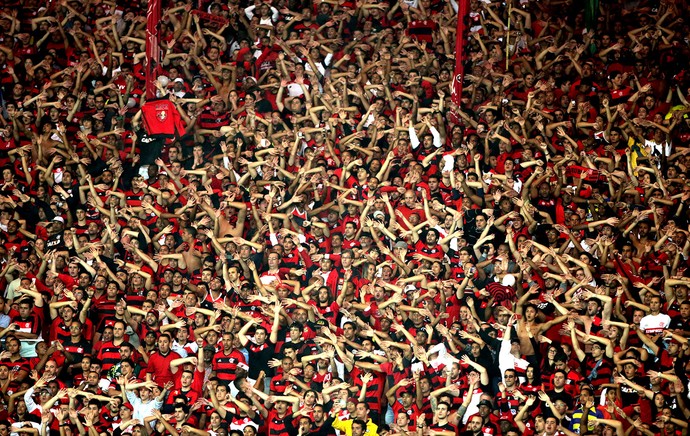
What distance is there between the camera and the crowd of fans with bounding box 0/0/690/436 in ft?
49.3

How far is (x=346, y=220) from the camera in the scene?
1670 centimetres

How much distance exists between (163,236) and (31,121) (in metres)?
2.91

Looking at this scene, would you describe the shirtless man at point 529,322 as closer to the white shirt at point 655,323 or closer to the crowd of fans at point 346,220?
the crowd of fans at point 346,220

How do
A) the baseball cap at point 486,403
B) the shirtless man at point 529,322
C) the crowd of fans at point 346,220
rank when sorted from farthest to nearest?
the shirtless man at point 529,322 < the crowd of fans at point 346,220 < the baseball cap at point 486,403

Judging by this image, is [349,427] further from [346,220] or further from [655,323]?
[655,323]

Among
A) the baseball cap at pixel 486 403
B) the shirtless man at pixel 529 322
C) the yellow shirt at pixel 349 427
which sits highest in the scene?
the shirtless man at pixel 529 322

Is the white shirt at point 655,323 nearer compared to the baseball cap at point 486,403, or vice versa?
the baseball cap at point 486,403

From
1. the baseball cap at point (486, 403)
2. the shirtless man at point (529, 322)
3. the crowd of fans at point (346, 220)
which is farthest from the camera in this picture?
the shirtless man at point (529, 322)

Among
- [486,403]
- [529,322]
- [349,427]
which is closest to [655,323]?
[529,322]

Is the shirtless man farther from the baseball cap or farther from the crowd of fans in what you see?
the baseball cap

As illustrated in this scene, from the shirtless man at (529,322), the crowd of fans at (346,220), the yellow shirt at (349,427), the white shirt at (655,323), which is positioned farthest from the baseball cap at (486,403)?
the white shirt at (655,323)

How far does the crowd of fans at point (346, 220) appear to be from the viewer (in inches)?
592

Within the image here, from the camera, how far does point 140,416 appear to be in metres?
15.1

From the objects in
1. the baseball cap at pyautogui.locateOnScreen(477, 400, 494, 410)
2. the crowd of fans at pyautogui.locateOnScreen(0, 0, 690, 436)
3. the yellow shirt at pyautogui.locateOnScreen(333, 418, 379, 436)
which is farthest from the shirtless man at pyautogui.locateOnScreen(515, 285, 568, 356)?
the yellow shirt at pyautogui.locateOnScreen(333, 418, 379, 436)
